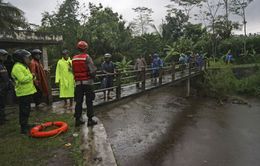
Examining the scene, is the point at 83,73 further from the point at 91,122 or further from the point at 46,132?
the point at 46,132

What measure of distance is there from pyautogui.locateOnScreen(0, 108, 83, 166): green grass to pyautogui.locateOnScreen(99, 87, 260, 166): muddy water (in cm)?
289

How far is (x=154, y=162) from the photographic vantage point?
7645mm

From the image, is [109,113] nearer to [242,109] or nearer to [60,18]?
[242,109]

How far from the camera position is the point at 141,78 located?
966 cm

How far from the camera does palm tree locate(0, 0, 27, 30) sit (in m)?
7.43

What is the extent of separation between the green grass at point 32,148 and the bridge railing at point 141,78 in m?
2.34

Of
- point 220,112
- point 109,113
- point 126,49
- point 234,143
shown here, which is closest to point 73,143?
point 234,143

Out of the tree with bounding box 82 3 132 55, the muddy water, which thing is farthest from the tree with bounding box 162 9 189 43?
the muddy water

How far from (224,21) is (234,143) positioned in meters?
20.1

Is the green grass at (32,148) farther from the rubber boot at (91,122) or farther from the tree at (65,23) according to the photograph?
the tree at (65,23)

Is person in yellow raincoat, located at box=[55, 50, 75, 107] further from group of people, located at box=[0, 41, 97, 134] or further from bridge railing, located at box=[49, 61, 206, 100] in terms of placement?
group of people, located at box=[0, 41, 97, 134]

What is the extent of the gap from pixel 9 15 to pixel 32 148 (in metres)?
4.67

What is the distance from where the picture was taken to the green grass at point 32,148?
4.04 meters

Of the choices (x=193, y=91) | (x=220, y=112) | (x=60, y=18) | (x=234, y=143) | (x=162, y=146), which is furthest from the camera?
(x=60, y=18)
